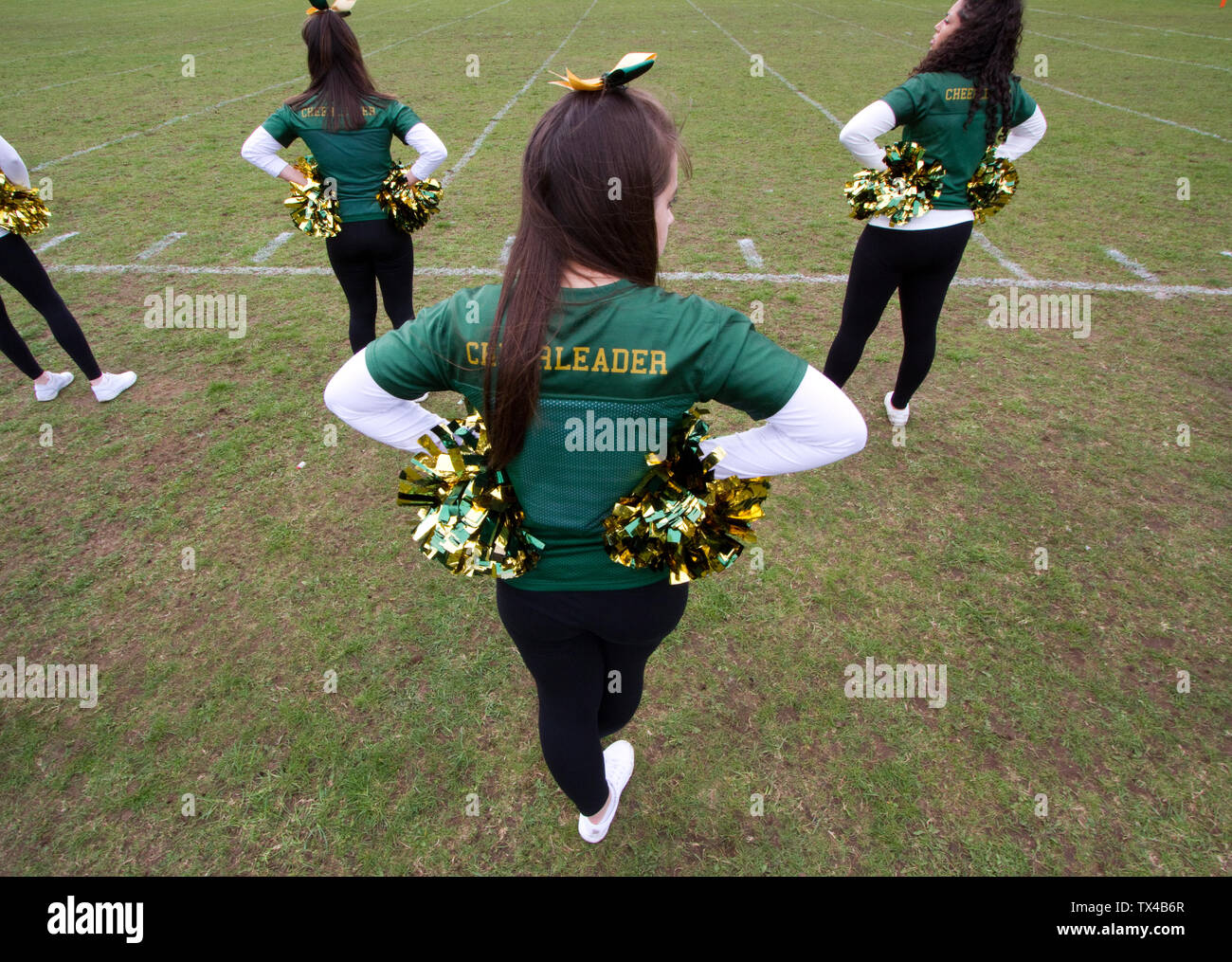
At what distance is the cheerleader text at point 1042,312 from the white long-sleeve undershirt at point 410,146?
408 cm

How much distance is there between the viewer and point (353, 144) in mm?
3512

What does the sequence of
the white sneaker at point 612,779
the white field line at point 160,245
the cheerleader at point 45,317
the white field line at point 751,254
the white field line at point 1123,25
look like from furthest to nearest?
the white field line at point 1123,25 < the white field line at point 160,245 < the white field line at point 751,254 < the cheerleader at point 45,317 < the white sneaker at point 612,779

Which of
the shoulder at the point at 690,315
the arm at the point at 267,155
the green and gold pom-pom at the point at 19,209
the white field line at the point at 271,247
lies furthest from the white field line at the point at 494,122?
the shoulder at the point at 690,315

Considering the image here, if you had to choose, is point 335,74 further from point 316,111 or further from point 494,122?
point 494,122

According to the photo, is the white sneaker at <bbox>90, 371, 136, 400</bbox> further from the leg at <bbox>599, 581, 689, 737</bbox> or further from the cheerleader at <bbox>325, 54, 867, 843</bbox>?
the leg at <bbox>599, 581, 689, 737</bbox>

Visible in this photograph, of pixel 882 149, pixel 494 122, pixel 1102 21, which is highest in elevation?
pixel 1102 21

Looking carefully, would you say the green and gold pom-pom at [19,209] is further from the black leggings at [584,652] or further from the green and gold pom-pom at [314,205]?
the black leggings at [584,652]

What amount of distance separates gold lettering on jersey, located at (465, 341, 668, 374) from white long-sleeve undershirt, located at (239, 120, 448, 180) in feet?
9.19

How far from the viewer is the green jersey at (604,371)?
1.24m

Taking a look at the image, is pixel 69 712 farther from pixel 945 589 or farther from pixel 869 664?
pixel 945 589

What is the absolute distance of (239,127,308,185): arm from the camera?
11.7 ft

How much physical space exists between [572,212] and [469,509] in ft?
2.37

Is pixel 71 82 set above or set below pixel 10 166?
below

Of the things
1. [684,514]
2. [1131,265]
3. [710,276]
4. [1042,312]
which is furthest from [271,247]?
[1131,265]
